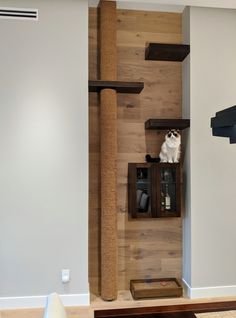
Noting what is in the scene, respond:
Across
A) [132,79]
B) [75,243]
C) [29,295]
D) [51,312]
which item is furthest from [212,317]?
[132,79]

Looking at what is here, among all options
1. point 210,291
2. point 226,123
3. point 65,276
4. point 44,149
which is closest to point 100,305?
point 65,276

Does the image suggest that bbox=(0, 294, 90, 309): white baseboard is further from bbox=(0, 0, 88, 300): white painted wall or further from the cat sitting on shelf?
the cat sitting on shelf

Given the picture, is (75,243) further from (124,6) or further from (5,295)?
(124,6)

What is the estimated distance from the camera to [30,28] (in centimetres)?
312

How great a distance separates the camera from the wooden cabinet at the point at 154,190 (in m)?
3.31

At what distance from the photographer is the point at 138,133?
3535 millimetres

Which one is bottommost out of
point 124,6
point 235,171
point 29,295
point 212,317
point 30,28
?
point 29,295

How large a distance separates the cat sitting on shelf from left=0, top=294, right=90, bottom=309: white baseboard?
153cm

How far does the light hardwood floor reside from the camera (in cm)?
296

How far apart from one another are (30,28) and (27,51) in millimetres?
225

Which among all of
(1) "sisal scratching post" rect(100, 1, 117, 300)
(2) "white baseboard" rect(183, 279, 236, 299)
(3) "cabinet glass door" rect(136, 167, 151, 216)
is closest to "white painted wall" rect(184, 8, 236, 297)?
(2) "white baseboard" rect(183, 279, 236, 299)

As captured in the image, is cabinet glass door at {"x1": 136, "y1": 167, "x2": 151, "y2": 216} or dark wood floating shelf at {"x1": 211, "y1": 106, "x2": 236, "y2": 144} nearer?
dark wood floating shelf at {"x1": 211, "y1": 106, "x2": 236, "y2": 144}

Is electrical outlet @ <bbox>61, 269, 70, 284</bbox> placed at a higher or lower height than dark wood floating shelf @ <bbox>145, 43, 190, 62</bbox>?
lower

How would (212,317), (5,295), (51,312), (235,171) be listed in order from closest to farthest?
(51,312)
(212,317)
(5,295)
(235,171)
